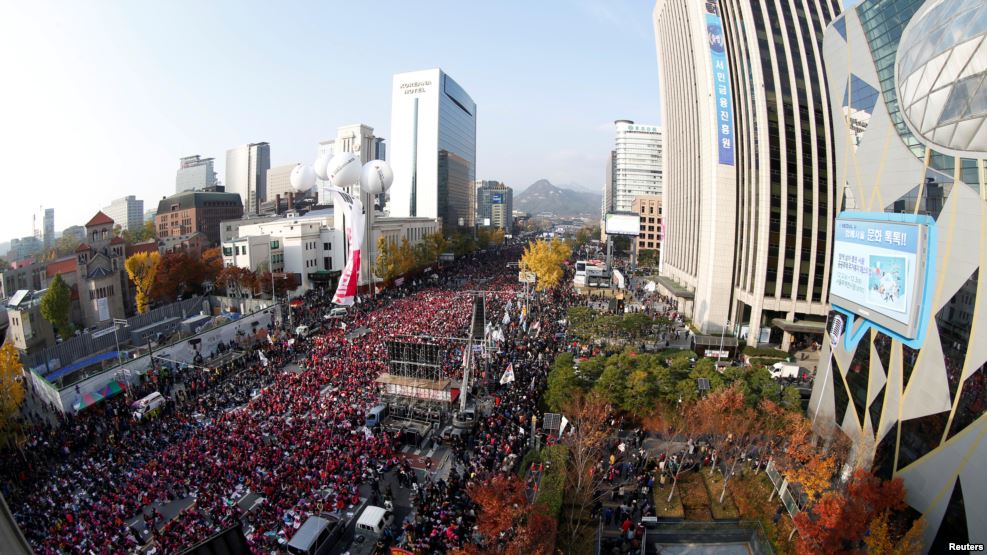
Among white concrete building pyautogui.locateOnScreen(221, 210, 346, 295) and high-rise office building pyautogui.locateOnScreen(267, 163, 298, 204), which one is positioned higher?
high-rise office building pyautogui.locateOnScreen(267, 163, 298, 204)

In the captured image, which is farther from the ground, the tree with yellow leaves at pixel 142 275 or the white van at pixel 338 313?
the tree with yellow leaves at pixel 142 275

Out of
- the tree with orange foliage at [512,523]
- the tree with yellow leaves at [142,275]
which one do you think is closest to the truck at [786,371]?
the tree with orange foliage at [512,523]

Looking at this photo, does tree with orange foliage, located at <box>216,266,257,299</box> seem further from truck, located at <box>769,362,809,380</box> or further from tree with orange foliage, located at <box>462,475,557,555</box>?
truck, located at <box>769,362,809,380</box>

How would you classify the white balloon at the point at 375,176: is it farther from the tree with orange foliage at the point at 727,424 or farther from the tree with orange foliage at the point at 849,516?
the tree with orange foliage at the point at 849,516

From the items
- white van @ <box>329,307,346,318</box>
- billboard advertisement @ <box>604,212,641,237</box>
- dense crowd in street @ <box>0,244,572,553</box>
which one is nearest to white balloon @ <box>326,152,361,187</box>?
white van @ <box>329,307,346,318</box>

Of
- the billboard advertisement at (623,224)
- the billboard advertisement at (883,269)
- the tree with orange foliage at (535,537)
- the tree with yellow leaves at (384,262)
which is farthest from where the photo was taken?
the billboard advertisement at (623,224)

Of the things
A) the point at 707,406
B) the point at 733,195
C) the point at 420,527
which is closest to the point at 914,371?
the point at 707,406

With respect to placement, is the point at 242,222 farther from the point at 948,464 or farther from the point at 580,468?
the point at 948,464
